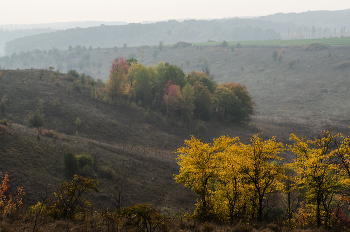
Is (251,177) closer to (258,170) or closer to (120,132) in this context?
(258,170)

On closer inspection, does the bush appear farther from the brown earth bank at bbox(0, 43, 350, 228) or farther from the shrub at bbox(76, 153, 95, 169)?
the shrub at bbox(76, 153, 95, 169)

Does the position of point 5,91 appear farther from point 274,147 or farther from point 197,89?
point 274,147

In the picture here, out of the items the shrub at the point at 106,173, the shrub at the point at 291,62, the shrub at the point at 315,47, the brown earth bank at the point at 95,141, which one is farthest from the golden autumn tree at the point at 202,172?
the shrub at the point at 315,47

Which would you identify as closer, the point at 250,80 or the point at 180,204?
the point at 180,204

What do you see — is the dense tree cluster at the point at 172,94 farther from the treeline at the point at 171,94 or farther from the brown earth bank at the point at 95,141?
the brown earth bank at the point at 95,141

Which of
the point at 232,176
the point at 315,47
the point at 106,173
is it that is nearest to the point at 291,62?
the point at 315,47

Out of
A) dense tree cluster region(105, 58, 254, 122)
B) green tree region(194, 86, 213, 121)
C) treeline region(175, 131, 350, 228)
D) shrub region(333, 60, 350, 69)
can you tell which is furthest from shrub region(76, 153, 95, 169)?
shrub region(333, 60, 350, 69)

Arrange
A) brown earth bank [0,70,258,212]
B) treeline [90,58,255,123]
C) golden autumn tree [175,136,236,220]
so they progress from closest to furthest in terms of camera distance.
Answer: golden autumn tree [175,136,236,220], brown earth bank [0,70,258,212], treeline [90,58,255,123]

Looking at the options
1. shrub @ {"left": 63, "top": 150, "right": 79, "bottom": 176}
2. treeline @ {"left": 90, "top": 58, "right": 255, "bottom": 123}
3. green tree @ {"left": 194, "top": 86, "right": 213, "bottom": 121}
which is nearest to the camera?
shrub @ {"left": 63, "top": 150, "right": 79, "bottom": 176}

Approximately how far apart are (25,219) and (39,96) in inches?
1386

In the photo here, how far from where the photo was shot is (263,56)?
13050 centimetres

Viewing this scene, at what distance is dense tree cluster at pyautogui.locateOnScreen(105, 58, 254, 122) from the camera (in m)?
47.8

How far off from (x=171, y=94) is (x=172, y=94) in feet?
0.72

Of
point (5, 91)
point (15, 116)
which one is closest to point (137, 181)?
point (15, 116)
